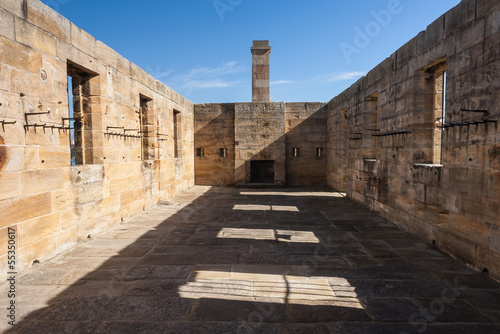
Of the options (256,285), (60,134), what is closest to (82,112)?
(60,134)

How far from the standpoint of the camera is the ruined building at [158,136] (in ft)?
12.0

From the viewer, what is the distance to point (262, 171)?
1380 centimetres

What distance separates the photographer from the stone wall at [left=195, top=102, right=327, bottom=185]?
41.5 ft

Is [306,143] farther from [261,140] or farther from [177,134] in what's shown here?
[177,134]

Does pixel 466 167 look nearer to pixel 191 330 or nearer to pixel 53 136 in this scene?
pixel 191 330

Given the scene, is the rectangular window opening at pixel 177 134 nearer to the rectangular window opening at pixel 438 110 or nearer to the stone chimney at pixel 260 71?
the stone chimney at pixel 260 71

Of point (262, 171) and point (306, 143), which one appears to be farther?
point (262, 171)

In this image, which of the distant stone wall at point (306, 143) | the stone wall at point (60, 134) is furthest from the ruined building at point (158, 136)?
the distant stone wall at point (306, 143)

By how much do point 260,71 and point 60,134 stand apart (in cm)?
993

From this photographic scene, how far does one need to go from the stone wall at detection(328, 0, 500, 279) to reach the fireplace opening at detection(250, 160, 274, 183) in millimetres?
6343

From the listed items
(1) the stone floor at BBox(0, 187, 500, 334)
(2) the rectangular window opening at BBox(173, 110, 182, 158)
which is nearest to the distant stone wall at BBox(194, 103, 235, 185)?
(2) the rectangular window opening at BBox(173, 110, 182, 158)

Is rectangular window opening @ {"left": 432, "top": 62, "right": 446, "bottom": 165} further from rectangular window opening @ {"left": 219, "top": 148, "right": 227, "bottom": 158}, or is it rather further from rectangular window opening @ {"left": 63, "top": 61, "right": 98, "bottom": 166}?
rectangular window opening @ {"left": 219, "top": 148, "right": 227, "bottom": 158}

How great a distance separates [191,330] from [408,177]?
470cm

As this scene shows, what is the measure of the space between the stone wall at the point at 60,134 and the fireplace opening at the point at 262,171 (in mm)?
6625
